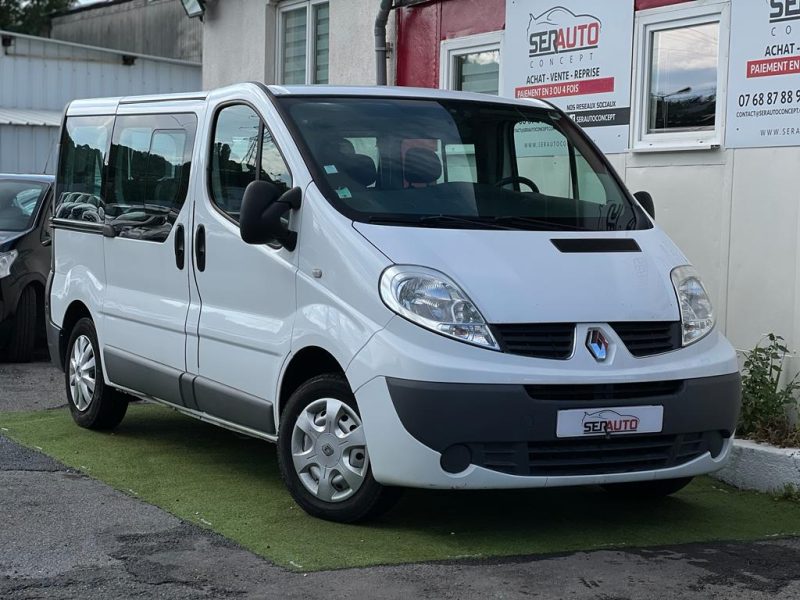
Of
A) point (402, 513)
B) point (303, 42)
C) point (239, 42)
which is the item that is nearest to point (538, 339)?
point (402, 513)

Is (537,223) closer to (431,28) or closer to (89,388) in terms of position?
(89,388)

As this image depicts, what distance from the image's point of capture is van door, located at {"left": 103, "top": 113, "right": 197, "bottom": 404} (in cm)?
706


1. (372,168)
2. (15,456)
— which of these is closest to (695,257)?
(372,168)

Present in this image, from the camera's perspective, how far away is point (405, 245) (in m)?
5.66

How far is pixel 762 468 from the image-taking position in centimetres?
698

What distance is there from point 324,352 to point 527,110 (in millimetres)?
1974

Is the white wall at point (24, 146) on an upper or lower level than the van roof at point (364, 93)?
lower

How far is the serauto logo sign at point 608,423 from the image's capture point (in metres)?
5.52

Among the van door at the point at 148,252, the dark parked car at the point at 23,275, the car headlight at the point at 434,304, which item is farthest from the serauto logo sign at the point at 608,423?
the dark parked car at the point at 23,275

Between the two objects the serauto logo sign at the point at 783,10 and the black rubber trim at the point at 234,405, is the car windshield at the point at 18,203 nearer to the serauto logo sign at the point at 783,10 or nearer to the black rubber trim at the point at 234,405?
the black rubber trim at the point at 234,405

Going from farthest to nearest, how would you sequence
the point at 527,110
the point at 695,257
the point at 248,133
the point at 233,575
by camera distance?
1. the point at 695,257
2. the point at 527,110
3. the point at 248,133
4. the point at 233,575

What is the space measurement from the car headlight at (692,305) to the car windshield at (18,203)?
7621mm

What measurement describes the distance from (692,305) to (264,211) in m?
1.94

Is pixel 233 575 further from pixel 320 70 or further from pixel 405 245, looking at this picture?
pixel 320 70
